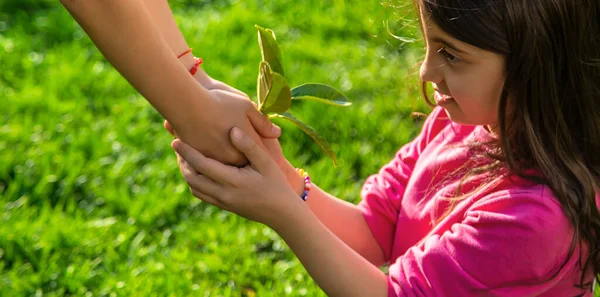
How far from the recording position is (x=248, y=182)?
1780 millimetres

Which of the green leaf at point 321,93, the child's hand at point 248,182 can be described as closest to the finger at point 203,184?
the child's hand at point 248,182

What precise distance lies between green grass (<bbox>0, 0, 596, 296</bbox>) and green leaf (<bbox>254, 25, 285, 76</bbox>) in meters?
0.34

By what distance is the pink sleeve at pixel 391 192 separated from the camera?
2207 millimetres

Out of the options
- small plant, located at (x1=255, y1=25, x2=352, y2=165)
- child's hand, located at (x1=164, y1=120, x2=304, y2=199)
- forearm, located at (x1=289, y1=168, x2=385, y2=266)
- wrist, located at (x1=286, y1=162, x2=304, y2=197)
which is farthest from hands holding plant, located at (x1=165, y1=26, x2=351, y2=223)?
forearm, located at (x1=289, y1=168, x2=385, y2=266)

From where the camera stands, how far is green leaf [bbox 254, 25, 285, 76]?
1759 millimetres

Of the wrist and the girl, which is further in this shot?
the wrist

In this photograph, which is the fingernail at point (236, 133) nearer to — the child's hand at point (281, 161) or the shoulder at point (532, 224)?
the child's hand at point (281, 161)

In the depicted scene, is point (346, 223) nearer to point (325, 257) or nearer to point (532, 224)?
point (325, 257)

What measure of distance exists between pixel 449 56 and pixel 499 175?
0.28 meters

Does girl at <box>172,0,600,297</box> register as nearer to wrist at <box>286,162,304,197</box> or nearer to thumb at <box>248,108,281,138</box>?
thumb at <box>248,108,281,138</box>

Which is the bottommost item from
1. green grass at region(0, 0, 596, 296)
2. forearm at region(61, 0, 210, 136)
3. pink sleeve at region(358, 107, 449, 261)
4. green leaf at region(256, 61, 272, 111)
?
green grass at region(0, 0, 596, 296)

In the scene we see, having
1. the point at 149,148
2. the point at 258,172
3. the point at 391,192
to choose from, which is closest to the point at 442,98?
the point at 258,172

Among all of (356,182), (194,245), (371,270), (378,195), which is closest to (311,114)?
(356,182)

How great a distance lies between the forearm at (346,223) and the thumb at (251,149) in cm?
Answer: 37
